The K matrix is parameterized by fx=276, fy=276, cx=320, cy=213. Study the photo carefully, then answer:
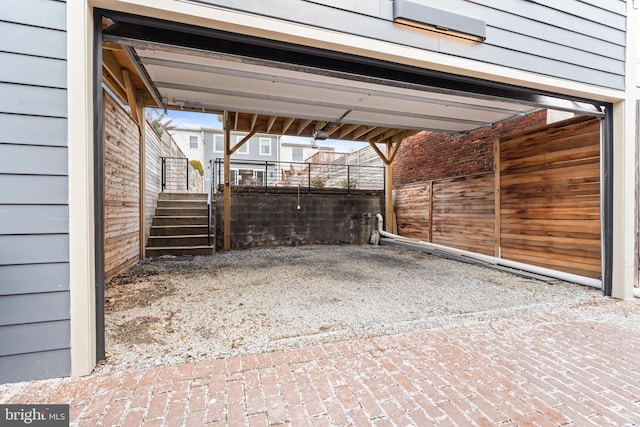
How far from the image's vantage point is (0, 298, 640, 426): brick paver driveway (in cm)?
135

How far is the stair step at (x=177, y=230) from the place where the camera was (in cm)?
609

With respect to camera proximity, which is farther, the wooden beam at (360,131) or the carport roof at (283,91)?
the wooden beam at (360,131)

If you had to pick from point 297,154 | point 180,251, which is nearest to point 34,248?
point 180,251

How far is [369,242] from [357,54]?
6872mm

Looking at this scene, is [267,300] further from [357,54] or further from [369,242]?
[369,242]

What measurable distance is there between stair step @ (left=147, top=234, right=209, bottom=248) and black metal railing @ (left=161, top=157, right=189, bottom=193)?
2172 millimetres

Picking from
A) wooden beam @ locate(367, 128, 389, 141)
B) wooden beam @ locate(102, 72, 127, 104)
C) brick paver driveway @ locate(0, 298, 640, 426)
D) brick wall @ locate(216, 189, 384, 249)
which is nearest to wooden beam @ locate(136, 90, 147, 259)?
wooden beam @ locate(102, 72, 127, 104)

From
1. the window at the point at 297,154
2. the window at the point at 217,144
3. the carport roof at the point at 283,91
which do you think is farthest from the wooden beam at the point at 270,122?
the window at the point at 297,154

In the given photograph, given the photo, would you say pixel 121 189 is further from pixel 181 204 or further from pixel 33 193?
pixel 181 204

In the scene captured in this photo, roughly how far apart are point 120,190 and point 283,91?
2.79m

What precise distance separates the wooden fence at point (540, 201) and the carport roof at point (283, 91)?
67 centimetres

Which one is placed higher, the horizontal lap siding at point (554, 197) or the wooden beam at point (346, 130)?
the wooden beam at point (346, 130)

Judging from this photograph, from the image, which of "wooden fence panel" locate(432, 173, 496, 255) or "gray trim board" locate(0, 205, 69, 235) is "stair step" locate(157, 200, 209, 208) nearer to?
"gray trim board" locate(0, 205, 69, 235)

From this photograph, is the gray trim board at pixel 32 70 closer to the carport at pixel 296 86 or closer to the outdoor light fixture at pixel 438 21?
the carport at pixel 296 86
